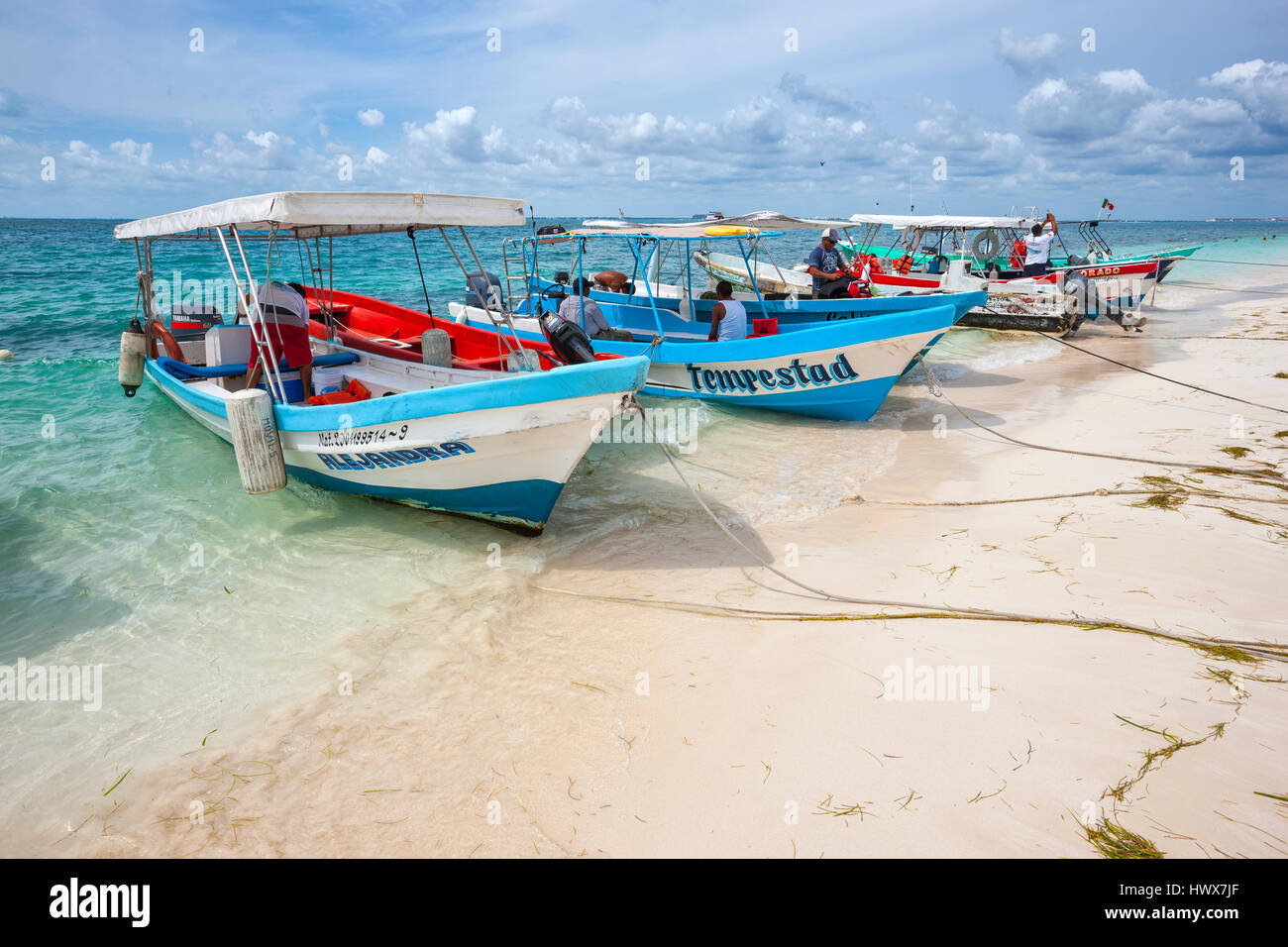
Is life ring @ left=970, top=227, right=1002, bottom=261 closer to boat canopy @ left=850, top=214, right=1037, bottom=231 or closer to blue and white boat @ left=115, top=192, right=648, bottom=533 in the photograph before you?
boat canopy @ left=850, top=214, right=1037, bottom=231

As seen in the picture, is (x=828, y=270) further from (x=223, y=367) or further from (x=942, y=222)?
(x=223, y=367)

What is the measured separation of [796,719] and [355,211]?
4.88 meters

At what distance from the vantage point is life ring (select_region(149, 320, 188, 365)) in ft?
32.3

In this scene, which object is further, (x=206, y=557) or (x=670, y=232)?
(x=670, y=232)

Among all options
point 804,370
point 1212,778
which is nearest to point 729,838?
point 1212,778

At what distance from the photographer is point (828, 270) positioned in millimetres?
13539

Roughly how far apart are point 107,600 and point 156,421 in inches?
223

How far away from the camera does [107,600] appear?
5.70 m

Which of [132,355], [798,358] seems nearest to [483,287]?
[132,355]

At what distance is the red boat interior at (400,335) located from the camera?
9.26 meters

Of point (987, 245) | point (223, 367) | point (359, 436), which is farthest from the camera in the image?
point (987, 245)

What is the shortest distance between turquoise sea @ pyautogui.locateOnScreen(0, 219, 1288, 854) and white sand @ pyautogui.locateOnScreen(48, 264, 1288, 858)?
35 centimetres

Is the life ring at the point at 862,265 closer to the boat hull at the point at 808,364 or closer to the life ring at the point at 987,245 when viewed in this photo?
the life ring at the point at 987,245
